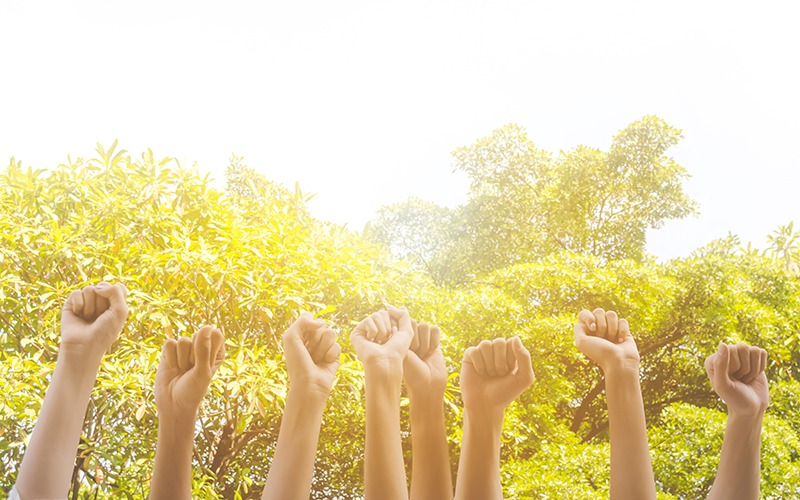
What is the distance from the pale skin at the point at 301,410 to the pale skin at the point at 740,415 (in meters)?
0.89

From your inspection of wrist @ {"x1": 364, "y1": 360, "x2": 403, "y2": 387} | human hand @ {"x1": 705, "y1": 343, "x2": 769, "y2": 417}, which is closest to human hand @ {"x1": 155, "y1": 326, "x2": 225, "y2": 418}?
wrist @ {"x1": 364, "y1": 360, "x2": 403, "y2": 387}

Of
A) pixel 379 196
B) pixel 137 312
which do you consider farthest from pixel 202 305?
pixel 379 196

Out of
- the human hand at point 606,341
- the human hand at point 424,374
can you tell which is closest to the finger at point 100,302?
the human hand at point 424,374

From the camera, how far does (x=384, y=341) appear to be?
159 cm

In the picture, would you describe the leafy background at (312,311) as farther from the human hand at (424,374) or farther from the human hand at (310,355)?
the human hand at (310,355)

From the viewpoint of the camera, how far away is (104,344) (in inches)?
57.8

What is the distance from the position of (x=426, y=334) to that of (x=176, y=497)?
663 millimetres

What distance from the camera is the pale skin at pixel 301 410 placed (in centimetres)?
139

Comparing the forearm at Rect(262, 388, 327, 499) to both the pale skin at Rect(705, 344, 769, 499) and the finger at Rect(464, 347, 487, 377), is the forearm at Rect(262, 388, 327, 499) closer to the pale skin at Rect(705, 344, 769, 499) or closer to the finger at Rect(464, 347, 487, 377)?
the finger at Rect(464, 347, 487, 377)

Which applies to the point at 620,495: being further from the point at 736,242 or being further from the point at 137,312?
the point at 736,242

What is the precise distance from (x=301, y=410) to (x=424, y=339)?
409 mm

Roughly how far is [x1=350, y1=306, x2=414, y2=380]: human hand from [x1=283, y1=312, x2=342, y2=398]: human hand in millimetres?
59

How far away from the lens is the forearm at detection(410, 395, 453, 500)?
1567 millimetres

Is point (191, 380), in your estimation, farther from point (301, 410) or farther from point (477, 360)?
point (477, 360)
